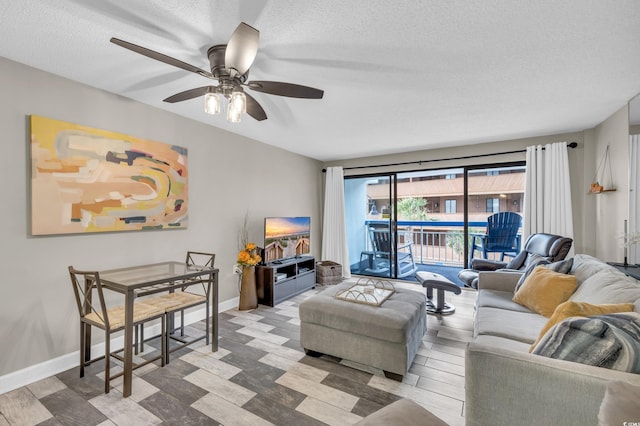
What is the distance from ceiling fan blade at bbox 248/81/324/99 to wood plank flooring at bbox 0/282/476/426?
2077 mm

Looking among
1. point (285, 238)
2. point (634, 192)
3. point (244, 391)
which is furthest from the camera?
point (285, 238)

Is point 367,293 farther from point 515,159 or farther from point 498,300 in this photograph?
point 515,159

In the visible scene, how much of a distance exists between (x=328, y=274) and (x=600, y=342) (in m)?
3.99

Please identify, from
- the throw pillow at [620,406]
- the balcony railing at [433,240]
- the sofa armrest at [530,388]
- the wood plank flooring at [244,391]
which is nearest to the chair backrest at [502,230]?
the balcony railing at [433,240]

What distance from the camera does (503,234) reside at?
4359 mm

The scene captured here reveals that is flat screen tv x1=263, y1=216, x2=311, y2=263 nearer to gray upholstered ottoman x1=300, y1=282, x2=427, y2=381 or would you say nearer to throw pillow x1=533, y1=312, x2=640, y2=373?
gray upholstered ottoman x1=300, y1=282, x2=427, y2=381

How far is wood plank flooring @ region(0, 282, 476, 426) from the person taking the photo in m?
1.74

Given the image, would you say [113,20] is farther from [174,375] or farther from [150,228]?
[174,375]

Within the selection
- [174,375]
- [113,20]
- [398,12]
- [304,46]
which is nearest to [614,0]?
[398,12]

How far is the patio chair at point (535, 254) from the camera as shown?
9.17 ft

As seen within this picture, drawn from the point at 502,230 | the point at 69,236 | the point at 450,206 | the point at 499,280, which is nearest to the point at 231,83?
the point at 69,236

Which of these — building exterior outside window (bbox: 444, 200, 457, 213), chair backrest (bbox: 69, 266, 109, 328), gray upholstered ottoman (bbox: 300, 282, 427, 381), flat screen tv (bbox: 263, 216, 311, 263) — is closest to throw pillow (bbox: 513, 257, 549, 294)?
gray upholstered ottoman (bbox: 300, 282, 427, 381)

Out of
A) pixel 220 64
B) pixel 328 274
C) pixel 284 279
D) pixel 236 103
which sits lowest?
pixel 328 274

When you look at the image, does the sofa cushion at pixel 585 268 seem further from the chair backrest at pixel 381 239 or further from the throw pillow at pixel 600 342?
the chair backrest at pixel 381 239
